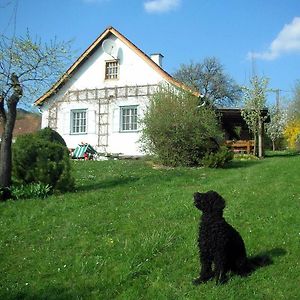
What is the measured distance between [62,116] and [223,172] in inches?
566

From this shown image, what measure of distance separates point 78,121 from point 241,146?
32.9 feet

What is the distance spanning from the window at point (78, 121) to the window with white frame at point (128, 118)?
2585 mm

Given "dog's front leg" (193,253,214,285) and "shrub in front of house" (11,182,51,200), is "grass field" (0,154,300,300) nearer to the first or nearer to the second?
"dog's front leg" (193,253,214,285)

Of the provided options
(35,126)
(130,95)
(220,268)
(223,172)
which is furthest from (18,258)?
(35,126)

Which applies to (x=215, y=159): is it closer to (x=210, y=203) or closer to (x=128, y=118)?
(x=128, y=118)

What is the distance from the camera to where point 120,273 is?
21.7ft

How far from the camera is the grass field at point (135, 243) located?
20.1 feet

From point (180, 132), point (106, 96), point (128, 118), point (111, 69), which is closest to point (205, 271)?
point (180, 132)

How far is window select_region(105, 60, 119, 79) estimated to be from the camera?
2727cm

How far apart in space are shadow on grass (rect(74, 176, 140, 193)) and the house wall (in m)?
11.1

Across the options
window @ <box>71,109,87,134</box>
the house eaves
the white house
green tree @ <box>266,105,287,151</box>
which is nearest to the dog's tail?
the house eaves

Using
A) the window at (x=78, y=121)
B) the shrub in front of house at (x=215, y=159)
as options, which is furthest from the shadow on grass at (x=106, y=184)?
the window at (x=78, y=121)

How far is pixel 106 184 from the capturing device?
13641mm

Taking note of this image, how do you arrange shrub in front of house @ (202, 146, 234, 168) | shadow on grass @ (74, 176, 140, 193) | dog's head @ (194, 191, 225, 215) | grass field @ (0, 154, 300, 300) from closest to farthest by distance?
1. dog's head @ (194, 191, 225, 215)
2. grass field @ (0, 154, 300, 300)
3. shadow on grass @ (74, 176, 140, 193)
4. shrub in front of house @ (202, 146, 234, 168)
